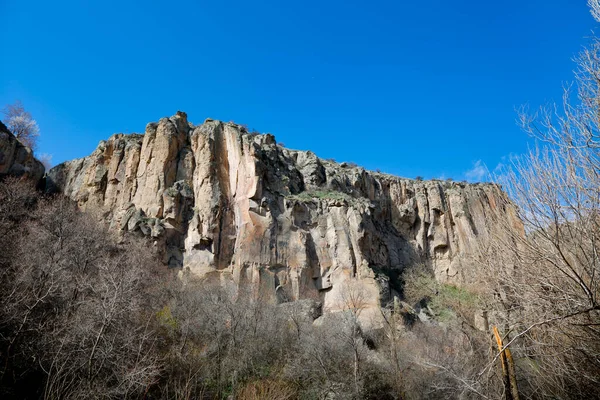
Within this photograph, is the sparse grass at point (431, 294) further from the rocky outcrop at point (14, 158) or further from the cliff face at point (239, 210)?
the rocky outcrop at point (14, 158)

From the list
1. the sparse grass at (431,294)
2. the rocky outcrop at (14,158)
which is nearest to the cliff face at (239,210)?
the sparse grass at (431,294)

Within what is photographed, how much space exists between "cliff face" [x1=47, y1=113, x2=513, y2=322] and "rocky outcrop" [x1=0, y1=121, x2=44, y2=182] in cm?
382

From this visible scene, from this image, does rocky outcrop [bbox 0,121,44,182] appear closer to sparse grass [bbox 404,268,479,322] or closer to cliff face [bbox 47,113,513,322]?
cliff face [bbox 47,113,513,322]

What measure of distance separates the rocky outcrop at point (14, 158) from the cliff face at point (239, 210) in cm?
382

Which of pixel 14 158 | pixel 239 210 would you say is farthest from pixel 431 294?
pixel 14 158

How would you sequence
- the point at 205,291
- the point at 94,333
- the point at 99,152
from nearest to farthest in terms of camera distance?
the point at 94,333 → the point at 205,291 → the point at 99,152

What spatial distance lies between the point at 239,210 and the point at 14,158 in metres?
17.7

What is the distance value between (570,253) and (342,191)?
3298 centimetres

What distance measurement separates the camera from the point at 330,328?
2150 cm

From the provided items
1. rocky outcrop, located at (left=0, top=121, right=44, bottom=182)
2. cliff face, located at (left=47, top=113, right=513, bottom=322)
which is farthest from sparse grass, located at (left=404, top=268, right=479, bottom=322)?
rocky outcrop, located at (left=0, top=121, right=44, bottom=182)

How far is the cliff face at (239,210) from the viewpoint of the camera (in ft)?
95.0

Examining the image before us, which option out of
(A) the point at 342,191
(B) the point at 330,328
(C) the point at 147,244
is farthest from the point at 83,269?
(A) the point at 342,191

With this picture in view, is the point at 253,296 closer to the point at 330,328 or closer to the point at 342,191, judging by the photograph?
the point at 330,328

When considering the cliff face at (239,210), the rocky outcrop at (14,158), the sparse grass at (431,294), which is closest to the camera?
the rocky outcrop at (14,158)
